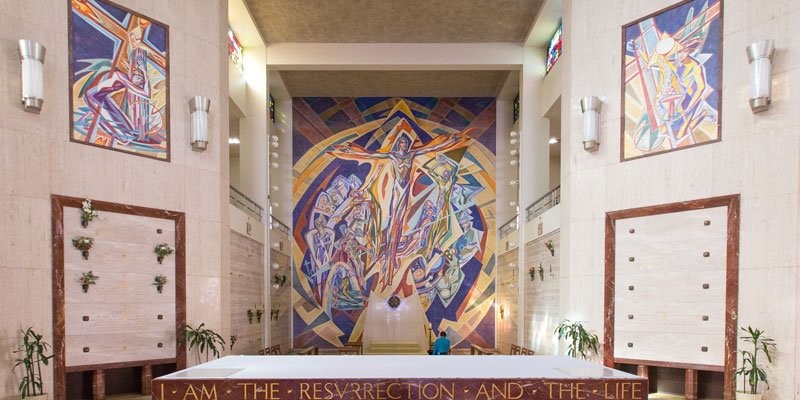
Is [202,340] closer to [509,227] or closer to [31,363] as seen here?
[31,363]

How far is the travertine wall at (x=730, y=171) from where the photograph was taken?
6.68 metres

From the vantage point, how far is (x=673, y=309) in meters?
7.93

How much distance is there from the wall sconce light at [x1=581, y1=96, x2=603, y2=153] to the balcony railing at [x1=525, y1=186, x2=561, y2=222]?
2014 mm

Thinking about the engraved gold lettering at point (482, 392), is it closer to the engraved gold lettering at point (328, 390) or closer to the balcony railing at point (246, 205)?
the engraved gold lettering at point (328, 390)

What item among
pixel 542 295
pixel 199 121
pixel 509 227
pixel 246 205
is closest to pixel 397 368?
pixel 199 121

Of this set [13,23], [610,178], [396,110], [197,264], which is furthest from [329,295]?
[13,23]

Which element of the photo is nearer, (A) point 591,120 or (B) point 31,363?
(B) point 31,363

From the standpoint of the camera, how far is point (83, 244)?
7.42m

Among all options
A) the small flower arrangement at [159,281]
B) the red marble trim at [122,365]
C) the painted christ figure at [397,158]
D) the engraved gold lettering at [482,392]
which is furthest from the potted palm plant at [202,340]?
the painted christ figure at [397,158]

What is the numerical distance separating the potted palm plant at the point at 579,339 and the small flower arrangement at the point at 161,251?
6.41 meters

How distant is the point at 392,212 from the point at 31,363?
11.1 meters

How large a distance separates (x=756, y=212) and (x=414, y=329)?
985cm

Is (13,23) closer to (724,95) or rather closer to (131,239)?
(131,239)

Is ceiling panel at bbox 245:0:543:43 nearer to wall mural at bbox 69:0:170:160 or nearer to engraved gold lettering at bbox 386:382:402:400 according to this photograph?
wall mural at bbox 69:0:170:160
